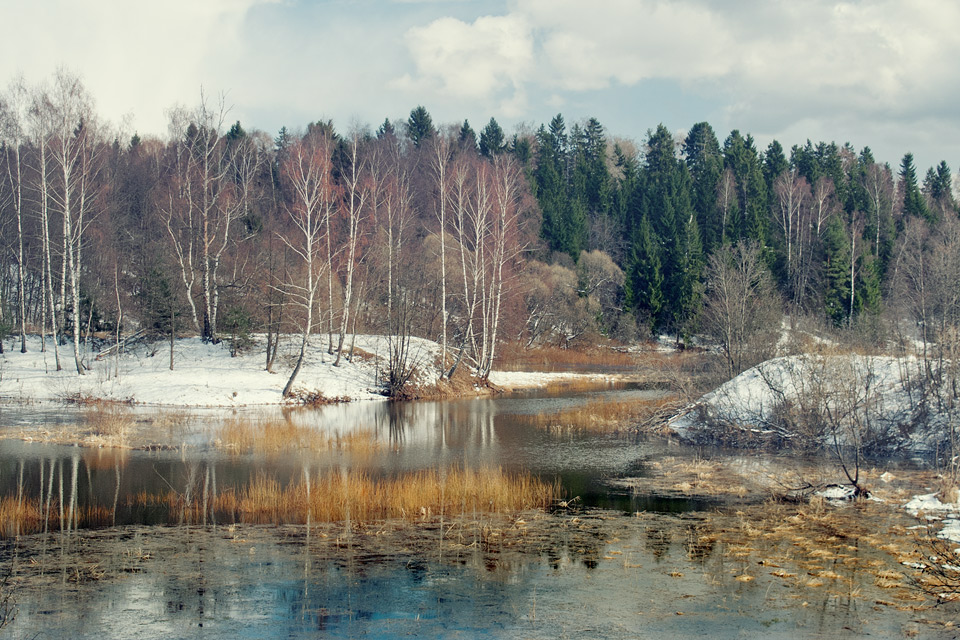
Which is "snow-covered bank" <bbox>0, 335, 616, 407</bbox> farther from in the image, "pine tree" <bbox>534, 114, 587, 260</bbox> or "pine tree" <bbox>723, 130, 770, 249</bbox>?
"pine tree" <bbox>723, 130, 770, 249</bbox>

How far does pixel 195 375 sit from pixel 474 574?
26148mm

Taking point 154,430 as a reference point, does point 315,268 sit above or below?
above

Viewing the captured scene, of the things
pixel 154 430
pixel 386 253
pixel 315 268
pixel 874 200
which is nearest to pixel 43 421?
pixel 154 430

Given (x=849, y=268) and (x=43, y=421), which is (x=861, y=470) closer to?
(x=43, y=421)

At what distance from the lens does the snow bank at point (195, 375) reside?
32750mm

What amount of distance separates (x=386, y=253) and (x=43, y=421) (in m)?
20.6

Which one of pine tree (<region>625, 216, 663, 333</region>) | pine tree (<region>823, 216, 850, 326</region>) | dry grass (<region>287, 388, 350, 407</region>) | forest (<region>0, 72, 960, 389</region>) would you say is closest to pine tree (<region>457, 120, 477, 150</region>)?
forest (<region>0, 72, 960, 389</region>)

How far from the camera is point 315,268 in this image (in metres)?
42.5

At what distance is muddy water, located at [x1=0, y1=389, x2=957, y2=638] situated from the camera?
9.66 m

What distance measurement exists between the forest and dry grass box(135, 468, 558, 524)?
14.5 m

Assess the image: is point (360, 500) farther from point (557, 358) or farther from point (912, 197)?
point (912, 197)

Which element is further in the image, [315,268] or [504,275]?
[504,275]

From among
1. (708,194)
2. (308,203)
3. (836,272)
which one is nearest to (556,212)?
(708,194)

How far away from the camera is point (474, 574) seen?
38.6ft
